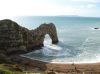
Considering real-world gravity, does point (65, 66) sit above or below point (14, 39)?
below

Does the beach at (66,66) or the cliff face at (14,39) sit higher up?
the cliff face at (14,39)

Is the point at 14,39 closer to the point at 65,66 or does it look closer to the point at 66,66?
the point at 65,66

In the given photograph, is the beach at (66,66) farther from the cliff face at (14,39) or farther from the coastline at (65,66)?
the cliff face at (14,39)

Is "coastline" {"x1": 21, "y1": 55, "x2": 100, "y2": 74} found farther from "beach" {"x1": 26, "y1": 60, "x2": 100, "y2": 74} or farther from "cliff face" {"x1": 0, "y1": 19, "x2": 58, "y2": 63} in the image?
"cliff face" {"x1": 0, "y1": 19, "x2": 58, "y2": 63}

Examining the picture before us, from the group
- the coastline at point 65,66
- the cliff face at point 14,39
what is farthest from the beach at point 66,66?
the cliff face at point 14,39

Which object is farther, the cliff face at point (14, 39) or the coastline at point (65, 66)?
the cliff face at point (14, 39)

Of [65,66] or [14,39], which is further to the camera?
[14,39]

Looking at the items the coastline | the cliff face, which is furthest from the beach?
the cliff face

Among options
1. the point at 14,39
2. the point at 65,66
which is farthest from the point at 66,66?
the point at 14,39

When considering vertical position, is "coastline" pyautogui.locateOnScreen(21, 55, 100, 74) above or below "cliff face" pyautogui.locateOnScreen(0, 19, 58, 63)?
below

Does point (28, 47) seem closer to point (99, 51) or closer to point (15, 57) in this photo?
point (15, 57)

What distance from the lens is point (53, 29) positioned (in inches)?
3196

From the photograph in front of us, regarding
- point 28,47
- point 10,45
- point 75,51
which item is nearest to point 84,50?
point 75,51

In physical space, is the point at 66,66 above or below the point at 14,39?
below
